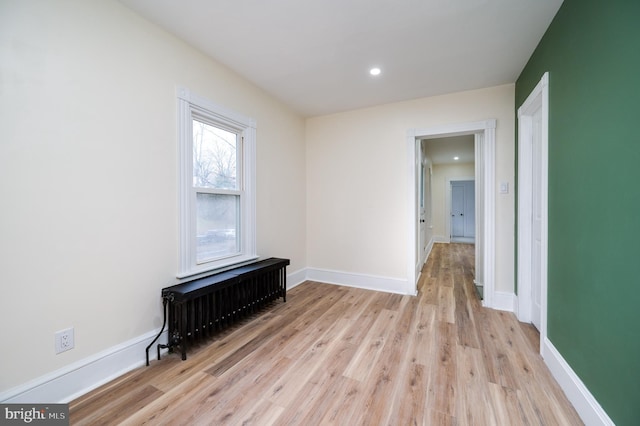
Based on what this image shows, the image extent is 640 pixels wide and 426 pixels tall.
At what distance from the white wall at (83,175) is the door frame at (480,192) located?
267 centimetres

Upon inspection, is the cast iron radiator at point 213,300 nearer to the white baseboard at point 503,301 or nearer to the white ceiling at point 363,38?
the white ceiling at point 363,38

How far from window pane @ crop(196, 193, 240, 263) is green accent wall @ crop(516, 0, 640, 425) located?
2811 millimetres

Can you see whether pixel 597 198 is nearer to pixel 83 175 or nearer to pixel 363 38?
pixel 363 38

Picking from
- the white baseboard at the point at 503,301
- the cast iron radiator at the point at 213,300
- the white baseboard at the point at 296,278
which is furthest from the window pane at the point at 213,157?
the white baseboard at the point at 503,301

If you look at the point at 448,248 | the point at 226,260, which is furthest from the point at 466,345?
the point at 448,248

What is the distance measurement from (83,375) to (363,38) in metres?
3.15

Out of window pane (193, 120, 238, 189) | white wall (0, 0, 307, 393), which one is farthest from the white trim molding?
white wall (0, 0, 307, 393)

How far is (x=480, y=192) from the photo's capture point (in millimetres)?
3559

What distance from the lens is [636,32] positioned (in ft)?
3.61

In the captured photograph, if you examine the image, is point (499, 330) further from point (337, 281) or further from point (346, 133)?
point (346, 133)

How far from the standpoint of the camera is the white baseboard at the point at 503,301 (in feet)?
9.49

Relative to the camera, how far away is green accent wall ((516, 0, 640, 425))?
3.67 ft

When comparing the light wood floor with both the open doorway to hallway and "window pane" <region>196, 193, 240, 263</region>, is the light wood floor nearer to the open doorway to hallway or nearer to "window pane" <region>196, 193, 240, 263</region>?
"window pane" <region>196, 193, 240, 263</region>

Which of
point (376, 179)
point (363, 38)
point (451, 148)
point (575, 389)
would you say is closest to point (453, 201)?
point (451, 148)
